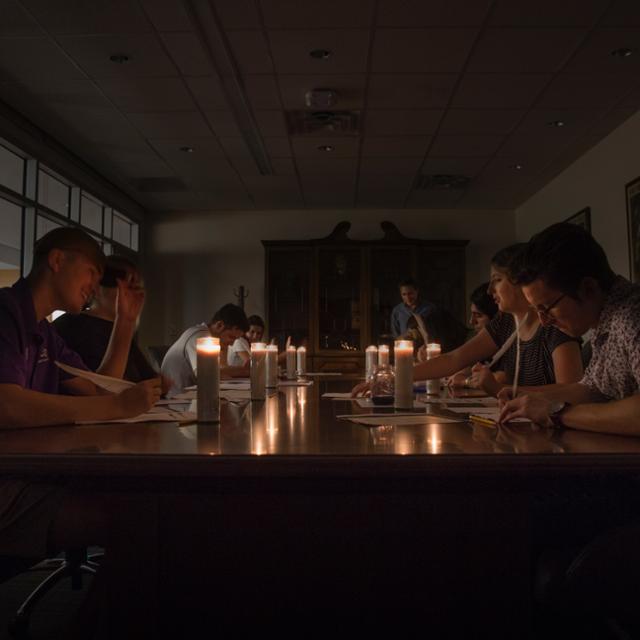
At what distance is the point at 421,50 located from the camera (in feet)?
11.3

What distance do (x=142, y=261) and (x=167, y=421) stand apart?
614 cm

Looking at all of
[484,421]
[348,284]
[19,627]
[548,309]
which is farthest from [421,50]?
[348,284]

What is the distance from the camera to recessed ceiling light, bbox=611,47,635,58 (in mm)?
3420

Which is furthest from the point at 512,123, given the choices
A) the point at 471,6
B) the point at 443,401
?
the point at 443,401

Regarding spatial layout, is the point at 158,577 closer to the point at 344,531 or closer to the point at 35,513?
the point at 35,513

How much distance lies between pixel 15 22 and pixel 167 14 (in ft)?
2.63

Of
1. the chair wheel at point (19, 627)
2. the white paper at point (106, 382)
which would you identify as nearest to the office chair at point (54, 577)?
the chair wheel at point (19, 627)

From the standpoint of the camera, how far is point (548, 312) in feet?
4.64

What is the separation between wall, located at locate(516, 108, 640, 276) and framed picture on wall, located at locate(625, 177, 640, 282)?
2.8 inches

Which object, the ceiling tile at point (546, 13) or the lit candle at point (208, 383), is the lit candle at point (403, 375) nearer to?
the lit candle at point (208, 383)

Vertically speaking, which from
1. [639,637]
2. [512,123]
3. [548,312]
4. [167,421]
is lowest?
[639,637]

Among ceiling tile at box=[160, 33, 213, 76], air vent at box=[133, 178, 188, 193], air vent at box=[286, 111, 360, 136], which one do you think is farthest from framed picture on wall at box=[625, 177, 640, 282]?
air vent at box=[133, 178, 188, 193]

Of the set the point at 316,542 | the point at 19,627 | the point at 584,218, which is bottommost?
the point at 19,627

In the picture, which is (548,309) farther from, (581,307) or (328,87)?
(328,87)
